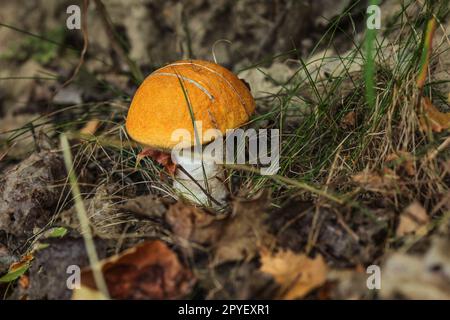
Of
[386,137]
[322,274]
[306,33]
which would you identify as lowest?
[322,274]

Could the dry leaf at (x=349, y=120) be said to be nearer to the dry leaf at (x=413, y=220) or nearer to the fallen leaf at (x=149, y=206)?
the dry leaf at (x=413, y=220)

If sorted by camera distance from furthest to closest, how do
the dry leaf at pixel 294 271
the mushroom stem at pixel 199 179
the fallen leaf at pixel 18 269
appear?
the mushroom stem at pixel 199 179, the fallen leaf at pixel 18 269, the dry leaf at pixel 294 271

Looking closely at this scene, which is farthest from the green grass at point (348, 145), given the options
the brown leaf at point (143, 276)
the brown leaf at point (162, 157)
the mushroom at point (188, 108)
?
the brown leaf at point (143, 276)

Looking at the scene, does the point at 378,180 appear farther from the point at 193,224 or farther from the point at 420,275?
the point at 193,224

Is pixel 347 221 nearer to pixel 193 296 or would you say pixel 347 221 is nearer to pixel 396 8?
pixel 193 296

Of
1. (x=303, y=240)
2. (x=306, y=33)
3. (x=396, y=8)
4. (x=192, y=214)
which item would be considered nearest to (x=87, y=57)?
(x=306, y=33)

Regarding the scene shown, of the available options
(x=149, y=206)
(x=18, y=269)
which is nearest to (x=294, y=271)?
(x=149, y=206)

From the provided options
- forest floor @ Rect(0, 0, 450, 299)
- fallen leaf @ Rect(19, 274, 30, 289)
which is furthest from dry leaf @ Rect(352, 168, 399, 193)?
fallen leaf @ Rect(19, 274, 30, 289)
